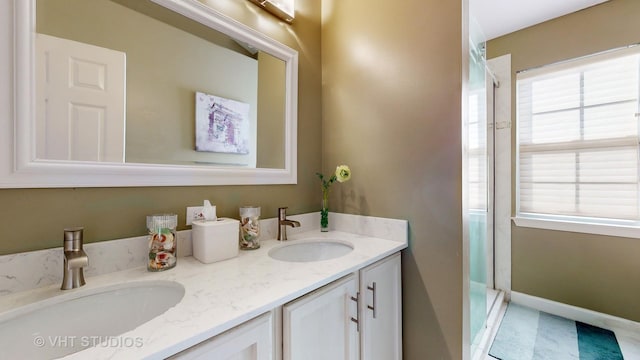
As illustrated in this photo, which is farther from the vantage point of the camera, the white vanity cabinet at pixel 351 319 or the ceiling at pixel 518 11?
the ceiling at pixel 518 11

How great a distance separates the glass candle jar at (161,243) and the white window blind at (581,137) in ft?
9.03

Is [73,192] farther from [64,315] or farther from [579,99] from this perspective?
[579,99]

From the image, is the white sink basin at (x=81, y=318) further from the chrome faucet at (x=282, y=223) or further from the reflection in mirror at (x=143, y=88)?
the chrome faucet at (x=282, y=223)

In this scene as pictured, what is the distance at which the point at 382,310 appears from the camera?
3.77 ft

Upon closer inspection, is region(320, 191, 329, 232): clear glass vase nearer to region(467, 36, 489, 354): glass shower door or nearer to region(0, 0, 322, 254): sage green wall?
region(0, 0, 322, 254): sage green wall

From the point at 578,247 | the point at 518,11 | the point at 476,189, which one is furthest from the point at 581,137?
the point at 476,189

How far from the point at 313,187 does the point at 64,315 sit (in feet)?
3.91

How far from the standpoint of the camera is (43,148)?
2.50ft

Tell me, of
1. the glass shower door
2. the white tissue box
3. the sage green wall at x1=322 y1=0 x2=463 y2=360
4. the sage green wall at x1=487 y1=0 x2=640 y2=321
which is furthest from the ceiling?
the white tissue box

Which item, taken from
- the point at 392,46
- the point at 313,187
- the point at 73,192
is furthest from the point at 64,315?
the point at 392,46

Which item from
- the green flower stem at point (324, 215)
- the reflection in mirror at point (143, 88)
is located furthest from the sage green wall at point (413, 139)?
the reflection in mirror at point (143, 88)

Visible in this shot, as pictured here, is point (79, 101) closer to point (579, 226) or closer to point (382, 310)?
point (382, 310)

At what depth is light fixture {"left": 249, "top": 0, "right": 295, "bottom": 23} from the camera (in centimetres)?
132

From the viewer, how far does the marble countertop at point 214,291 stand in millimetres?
503
